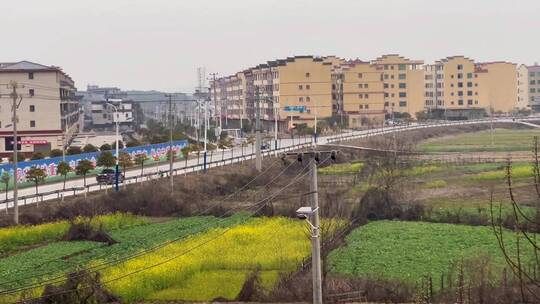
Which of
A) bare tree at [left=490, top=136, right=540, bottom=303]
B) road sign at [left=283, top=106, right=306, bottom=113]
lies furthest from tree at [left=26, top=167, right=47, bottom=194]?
road sign at [left=283, top=106, right=306, bottom=113]

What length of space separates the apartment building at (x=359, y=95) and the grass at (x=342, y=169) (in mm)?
27389

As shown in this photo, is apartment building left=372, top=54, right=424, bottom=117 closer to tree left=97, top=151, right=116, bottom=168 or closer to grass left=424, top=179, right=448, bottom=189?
grass left=424, top=179, right=448, bottom=189

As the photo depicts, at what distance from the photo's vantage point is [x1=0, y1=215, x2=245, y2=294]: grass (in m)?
15.3

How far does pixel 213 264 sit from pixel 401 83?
191 feet

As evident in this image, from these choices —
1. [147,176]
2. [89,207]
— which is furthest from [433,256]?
[147,176]

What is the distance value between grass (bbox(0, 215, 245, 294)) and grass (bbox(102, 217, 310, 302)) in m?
1.02

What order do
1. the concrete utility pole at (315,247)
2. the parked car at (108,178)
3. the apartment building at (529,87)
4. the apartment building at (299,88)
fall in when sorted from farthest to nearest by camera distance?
the apartment building at (529,87), the apartment building at (299,88), the parked car at (108,178), the concrete utility pole at (315,247)

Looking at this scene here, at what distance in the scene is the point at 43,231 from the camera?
20.4m

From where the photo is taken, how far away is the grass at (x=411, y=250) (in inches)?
605

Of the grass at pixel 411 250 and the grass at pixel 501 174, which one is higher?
the grass at pixel 501 174

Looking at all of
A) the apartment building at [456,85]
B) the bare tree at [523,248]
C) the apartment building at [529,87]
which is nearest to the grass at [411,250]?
the bare tree at [523,248]

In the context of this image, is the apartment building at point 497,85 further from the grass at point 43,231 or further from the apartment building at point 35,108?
the grass at point 43,231

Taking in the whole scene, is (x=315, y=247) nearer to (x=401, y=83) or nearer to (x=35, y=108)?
(x=35, y=108)

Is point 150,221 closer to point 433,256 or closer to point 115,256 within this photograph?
point 115,256
